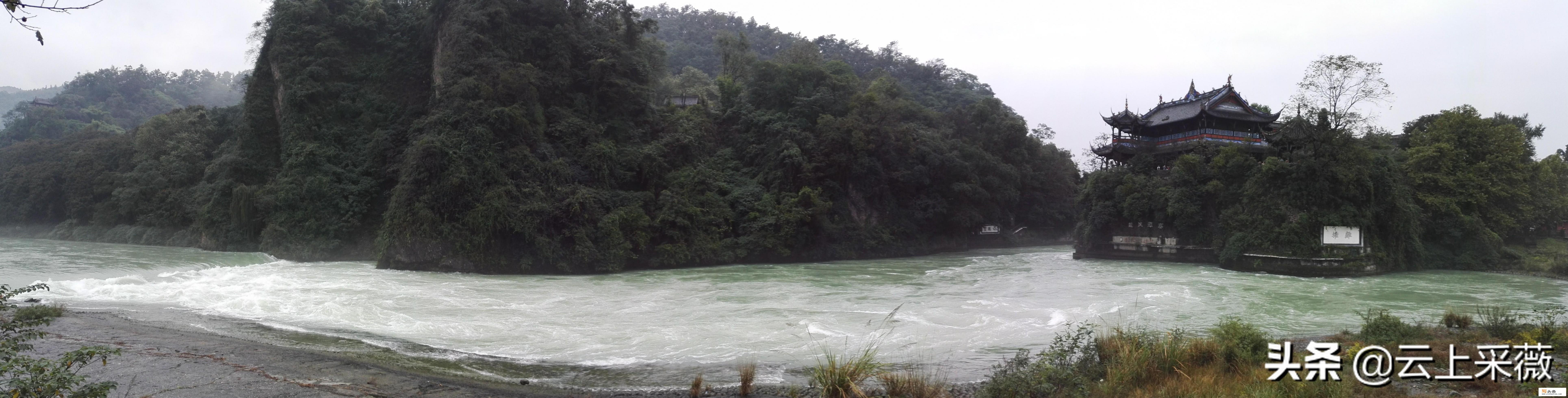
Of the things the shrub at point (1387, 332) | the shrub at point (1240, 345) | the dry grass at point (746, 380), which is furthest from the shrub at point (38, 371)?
the shrub at point (1387, 332)

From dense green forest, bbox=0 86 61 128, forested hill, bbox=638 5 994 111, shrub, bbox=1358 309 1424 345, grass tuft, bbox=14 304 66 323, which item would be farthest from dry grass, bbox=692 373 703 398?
dense green forest, bbox=0 86 61 128

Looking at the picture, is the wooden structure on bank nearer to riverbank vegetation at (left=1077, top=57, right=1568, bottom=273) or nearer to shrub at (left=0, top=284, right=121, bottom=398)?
riverbank vegetation at (left=1077, top=57, right=1568, bottom=273)

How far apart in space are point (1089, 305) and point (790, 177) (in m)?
17.2

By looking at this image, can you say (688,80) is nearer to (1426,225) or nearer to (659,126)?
(659,126)

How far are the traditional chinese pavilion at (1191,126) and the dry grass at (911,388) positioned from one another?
2743 cm

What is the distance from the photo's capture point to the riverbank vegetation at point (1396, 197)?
24.4 m

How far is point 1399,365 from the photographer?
22.1 feet

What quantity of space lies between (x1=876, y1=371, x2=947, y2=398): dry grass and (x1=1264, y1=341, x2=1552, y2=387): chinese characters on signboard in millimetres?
2499

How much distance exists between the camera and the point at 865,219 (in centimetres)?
3434

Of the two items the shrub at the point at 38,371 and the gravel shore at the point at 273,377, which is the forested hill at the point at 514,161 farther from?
the shrub at the point at 38,371

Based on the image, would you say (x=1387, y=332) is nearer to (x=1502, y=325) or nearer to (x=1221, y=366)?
(x=1502, y=325)

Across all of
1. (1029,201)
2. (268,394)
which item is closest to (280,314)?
(268,394)

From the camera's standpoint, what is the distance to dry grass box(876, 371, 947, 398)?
247 inches

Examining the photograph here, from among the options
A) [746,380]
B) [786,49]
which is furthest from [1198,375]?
[786,49]
